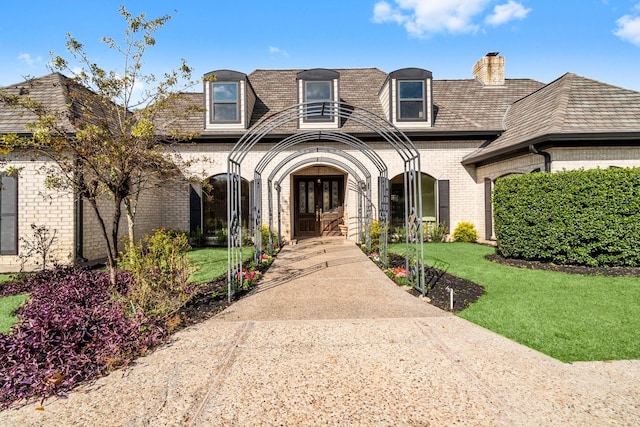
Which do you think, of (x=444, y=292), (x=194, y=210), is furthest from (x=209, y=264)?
(x=444, y=292)

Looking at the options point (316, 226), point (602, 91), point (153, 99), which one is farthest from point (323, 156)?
point (602, 91)

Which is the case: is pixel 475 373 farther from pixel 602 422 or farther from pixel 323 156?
pixel 323 156

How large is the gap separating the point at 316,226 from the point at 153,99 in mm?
9813

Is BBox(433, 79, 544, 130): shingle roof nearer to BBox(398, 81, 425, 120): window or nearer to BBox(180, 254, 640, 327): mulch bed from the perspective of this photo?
BBox(398, 81, 425, 120): window

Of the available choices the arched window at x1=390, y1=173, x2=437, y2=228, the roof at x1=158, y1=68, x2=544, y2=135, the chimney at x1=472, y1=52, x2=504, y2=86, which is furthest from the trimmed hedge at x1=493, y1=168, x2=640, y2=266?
the chimney at x1=472, y1=52, x2=504, y2=86

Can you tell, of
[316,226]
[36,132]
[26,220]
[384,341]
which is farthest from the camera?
[316,226]

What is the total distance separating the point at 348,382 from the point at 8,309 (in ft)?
18.1

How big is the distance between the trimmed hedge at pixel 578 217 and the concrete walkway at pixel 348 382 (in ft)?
15.5

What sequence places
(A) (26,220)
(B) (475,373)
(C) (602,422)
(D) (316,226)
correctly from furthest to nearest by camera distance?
(D) (316,226) → (A) (26,220) → (B) (475,373) → (C) (602,422)

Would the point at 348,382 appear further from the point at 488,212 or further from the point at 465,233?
the point at 488,212

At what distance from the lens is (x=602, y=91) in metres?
10.2

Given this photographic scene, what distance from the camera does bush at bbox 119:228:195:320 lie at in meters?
4.51

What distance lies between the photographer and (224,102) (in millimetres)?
12773

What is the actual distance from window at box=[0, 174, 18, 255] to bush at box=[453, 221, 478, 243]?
13.7 metres
